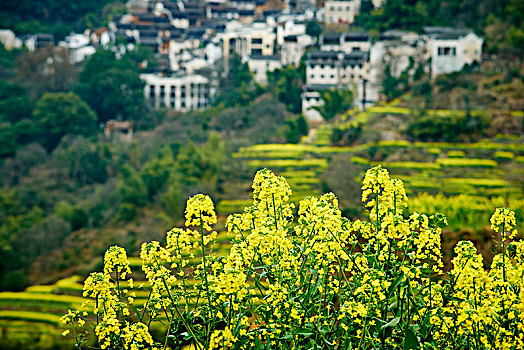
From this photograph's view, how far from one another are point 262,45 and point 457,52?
10.2 m

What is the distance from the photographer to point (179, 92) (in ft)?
109

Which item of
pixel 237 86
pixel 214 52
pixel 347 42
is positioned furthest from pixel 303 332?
pixel 214 52

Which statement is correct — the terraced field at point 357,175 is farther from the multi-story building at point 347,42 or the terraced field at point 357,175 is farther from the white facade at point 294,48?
the white facade at point 294,48

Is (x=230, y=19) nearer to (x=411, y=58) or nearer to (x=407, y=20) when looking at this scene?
(x=407, y=20)

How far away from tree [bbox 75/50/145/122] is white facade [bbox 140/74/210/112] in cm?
98

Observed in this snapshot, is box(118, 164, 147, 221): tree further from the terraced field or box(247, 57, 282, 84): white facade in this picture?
box(247, 57, 282, 84): white facade

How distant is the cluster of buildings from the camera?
27.6m

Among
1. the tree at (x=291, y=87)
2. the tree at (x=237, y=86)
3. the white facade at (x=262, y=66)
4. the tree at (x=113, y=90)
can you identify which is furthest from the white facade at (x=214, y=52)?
the tree at (x=291, y=87)

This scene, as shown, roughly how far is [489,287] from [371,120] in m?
19.6

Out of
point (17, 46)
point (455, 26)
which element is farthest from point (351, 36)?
point (17, 46)

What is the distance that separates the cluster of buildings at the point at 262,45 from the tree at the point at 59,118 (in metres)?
4.45

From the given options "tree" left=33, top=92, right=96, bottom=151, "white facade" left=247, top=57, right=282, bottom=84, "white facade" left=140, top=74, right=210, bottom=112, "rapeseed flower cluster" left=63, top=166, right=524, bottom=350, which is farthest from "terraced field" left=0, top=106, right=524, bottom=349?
"white facade" left=140, top=74, right=210, bottom=112

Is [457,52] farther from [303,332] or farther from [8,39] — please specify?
[8,39]

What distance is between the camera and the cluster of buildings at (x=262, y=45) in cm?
2756
